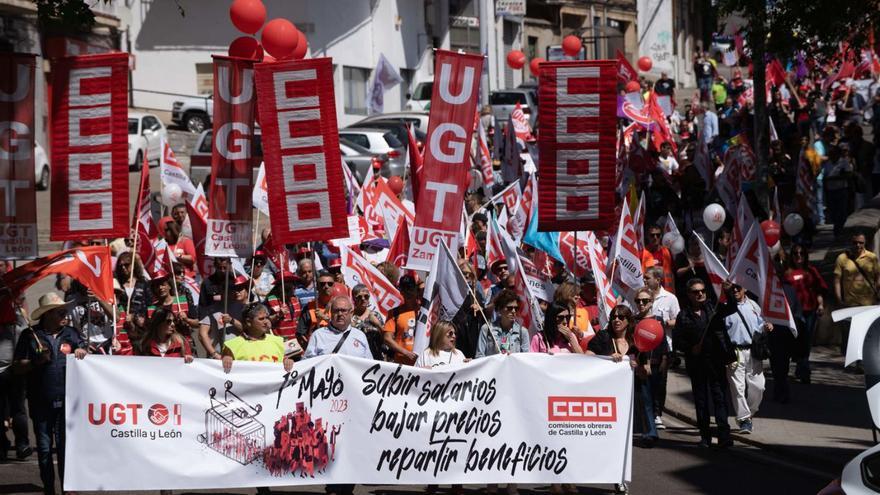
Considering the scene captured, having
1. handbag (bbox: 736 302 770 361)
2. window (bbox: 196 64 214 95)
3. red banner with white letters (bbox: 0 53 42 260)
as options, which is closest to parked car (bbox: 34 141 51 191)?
window (bbox: 196 64 214 95)

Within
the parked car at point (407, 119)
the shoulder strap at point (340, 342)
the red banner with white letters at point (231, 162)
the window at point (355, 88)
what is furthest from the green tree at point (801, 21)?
the window at point (355, 88)

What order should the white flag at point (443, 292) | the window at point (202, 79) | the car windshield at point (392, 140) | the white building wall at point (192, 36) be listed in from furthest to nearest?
the window at point (202, 79), the white building wall at point (192, 36), the car windshield at point (392, 140), the white flag at point (443, 292)

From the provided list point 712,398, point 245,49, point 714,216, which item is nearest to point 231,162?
point 245,49

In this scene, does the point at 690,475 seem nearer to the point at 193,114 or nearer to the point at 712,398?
the point at 712,398

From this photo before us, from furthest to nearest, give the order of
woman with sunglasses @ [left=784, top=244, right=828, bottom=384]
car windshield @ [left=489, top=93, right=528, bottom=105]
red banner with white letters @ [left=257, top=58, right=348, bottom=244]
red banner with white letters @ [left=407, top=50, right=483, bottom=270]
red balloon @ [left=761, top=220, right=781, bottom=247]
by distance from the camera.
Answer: car windshield @ [left=489, top=93, right=528, bottom=105]
red balloon @ [left=761, top=220, right=781, bottom=247]
woman with sunglasses @ [left=784, top=244, right=828, bottom=384]
red banner with white letters @ [left=407, top=50, right=483, bottom=270]
red banner with white letters @ [left=257, top=58, right=348, bottom=244]

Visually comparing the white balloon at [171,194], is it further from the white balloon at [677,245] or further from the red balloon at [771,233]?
the red balloon at [771,233]

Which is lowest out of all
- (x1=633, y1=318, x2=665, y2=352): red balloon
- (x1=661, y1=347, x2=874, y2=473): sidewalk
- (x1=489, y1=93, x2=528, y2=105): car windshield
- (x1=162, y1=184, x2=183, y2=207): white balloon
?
(x1=661, y1=347, x2=874, y2=473): sidewalk

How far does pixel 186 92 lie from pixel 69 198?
3078cm

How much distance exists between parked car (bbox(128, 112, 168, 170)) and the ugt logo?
22974mm

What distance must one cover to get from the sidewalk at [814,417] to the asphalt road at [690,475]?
238mm

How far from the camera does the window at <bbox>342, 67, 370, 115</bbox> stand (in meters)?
43.6

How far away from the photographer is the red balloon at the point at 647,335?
12016 mm

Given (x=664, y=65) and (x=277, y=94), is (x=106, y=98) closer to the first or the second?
(x=277, y=94)

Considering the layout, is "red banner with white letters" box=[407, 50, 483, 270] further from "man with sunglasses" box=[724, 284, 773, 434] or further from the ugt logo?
the ugt logo
